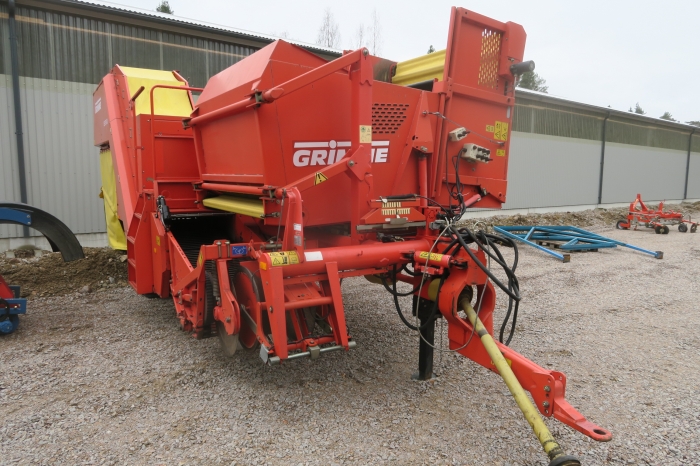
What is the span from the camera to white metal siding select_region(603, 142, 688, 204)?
18422 millimetres

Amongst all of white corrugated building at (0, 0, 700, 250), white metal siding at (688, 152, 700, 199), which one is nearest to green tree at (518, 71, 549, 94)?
white metal siding at (688, 152, 700, 199)

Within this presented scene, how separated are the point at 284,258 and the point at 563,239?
885 centimetres

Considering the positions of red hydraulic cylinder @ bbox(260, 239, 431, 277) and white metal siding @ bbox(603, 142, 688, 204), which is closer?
red hydraulic cylinder @ bbox(260, 239, 431, 277)

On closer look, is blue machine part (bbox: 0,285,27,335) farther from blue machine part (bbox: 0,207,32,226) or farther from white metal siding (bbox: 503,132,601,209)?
white metal siding (bbox: 503,132,601,209)

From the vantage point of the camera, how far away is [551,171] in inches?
613

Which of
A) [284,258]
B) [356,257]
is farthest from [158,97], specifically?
[356,257]

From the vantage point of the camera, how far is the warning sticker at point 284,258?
275 cm

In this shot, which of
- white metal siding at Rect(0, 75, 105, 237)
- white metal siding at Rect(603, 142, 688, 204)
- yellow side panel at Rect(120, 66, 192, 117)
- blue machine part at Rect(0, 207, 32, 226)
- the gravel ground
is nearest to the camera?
the gravel ground

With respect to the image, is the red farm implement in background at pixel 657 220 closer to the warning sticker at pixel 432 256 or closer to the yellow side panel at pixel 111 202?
the warning sticker at pixel 432 256

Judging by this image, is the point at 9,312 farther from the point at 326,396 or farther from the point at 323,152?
the point at 323,152

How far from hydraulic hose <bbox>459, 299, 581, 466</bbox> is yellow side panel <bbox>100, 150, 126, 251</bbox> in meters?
4.29

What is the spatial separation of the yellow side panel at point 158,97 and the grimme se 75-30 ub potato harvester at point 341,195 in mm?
278

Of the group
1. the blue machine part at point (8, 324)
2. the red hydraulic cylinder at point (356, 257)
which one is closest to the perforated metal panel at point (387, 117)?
the red hydraulic cylinder at point (356, 257)

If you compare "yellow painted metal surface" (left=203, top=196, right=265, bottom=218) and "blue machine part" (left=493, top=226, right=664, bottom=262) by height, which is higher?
"yellow painted metal surface" (left=203, top=196, right=265, bottom=218)
